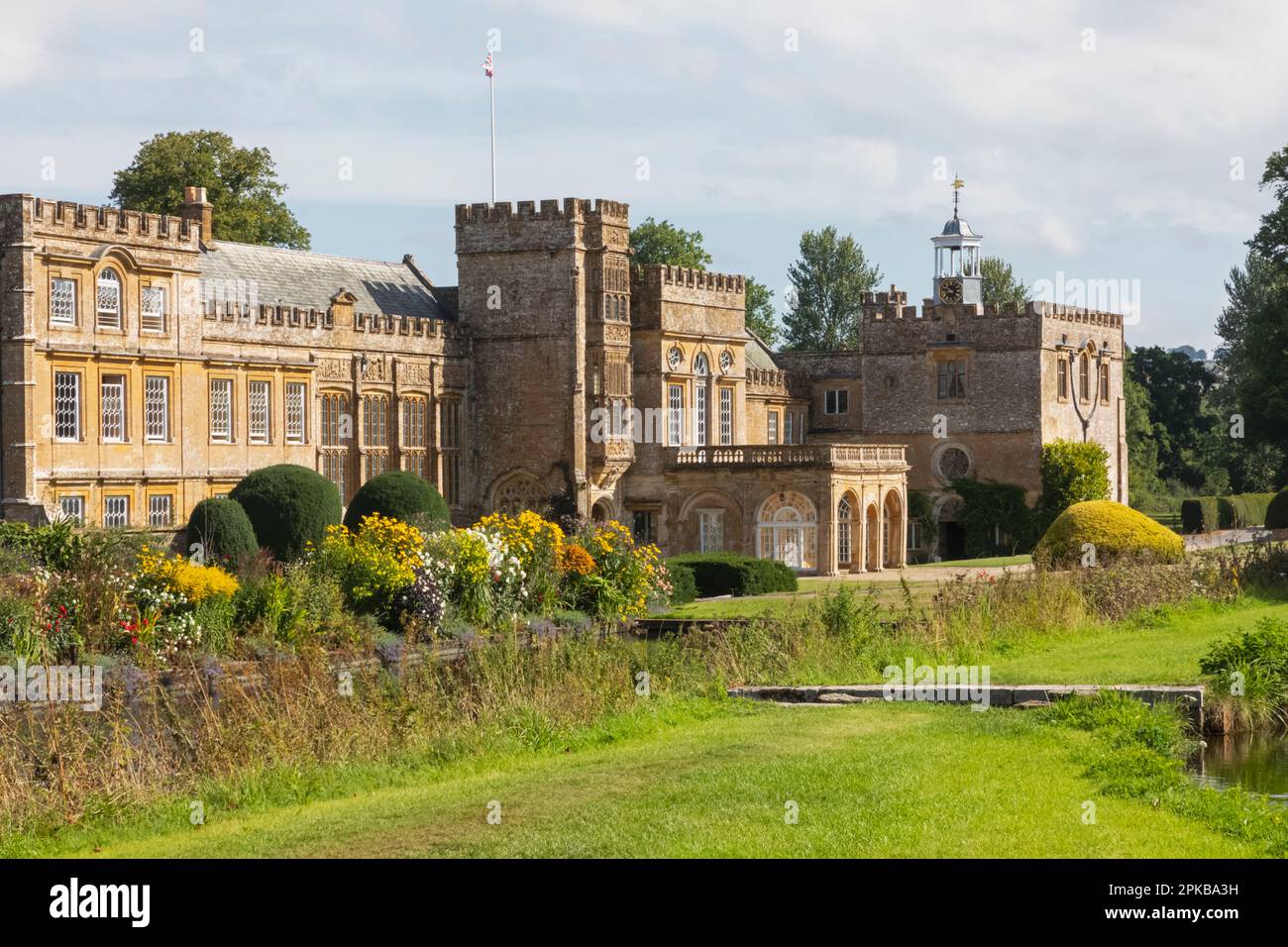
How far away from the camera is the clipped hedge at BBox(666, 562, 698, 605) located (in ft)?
111

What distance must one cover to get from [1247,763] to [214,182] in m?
38.6

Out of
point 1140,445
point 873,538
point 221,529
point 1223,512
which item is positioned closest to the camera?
point 221,529

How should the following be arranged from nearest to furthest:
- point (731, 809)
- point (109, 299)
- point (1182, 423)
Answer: point (731, 809) < point (109, 299) < point (1182, 423)

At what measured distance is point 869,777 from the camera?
1412cm

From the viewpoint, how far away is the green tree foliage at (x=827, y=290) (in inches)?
3135

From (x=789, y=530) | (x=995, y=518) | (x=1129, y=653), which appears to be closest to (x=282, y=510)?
(x=789, y=530)

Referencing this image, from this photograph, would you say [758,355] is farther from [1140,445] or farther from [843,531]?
[1140,445]

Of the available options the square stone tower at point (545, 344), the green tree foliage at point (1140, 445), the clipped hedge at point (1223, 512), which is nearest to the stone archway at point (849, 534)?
the square stone tower at point (545, 344)

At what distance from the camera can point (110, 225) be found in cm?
3706

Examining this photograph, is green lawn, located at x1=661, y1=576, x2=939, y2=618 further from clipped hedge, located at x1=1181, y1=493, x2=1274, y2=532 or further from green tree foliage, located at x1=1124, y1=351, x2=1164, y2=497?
green tree foliage, located at x1=1124, y1=351, x2=1164, y2=497

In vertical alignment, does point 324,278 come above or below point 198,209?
below

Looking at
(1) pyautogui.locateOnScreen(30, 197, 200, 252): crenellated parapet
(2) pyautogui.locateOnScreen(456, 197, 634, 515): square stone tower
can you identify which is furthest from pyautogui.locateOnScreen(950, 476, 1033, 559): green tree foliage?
(1) pyautogui.locateOnScreen(30, 197, 200, 252): crenellated parapet

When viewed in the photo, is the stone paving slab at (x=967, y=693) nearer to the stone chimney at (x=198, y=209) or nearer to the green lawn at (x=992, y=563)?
the green lawn at (x=992, y=563)
